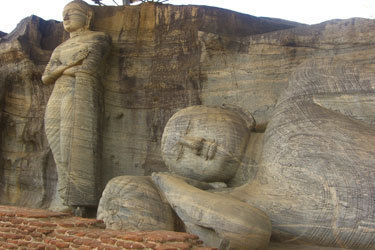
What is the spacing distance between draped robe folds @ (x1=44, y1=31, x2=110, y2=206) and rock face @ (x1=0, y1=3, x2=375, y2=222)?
293 mm

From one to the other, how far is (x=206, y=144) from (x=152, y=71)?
6.34 ft

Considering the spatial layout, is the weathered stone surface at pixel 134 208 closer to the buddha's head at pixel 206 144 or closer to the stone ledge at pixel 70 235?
the stone ledge at pixel 70 235

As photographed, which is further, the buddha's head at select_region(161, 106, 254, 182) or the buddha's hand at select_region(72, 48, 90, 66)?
the buddha's hand at select_region(72, 48, 90, 66)

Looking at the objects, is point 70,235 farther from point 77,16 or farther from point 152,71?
point 77,16

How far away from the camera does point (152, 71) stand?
6129 mm

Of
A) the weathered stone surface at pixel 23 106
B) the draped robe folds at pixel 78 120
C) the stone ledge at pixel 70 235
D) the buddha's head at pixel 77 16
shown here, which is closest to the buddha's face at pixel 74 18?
the buddha's head at pixel 77 16

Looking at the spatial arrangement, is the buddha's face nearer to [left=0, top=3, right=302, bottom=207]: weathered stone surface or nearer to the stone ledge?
[left=0, top=3, right=302, bottom=207]: weathered stone surface

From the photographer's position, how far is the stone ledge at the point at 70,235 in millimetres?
3309

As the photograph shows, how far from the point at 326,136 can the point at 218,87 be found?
2013mm

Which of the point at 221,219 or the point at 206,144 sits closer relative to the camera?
the point at 221,219

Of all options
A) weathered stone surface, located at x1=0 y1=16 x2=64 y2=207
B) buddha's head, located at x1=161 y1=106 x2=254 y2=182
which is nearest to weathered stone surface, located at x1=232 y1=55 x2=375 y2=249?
buddha's head, located at x1=161 y1=106 x2=254 y2=182

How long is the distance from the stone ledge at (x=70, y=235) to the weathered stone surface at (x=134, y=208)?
0.55 feet

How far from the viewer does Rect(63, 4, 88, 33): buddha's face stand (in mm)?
6102

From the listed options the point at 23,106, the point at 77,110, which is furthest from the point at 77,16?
the point at 23,106
